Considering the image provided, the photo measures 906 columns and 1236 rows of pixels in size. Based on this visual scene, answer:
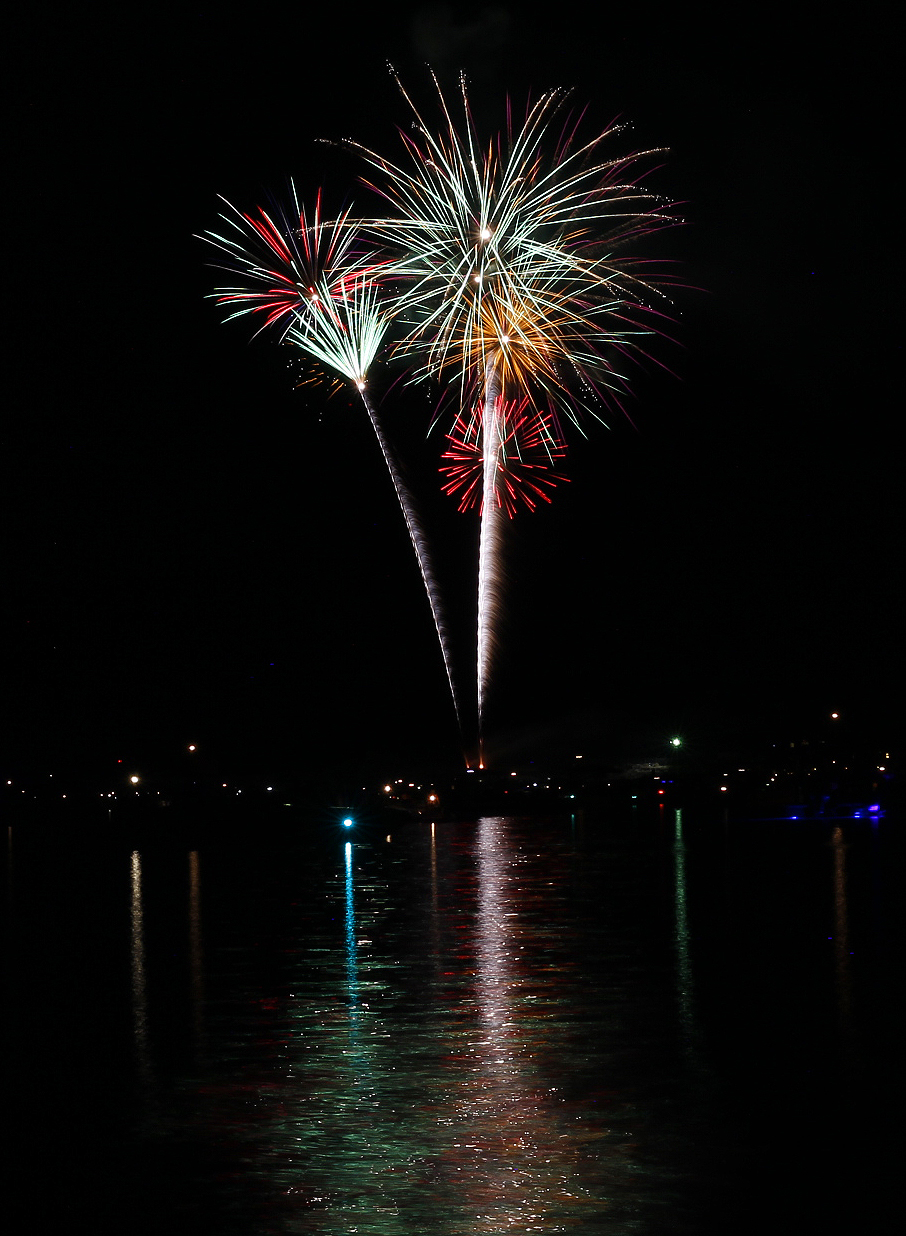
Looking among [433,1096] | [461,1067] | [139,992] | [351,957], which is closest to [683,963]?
[351,957]

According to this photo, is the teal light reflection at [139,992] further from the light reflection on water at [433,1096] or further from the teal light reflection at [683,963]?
the teal light reflection at [683,963]

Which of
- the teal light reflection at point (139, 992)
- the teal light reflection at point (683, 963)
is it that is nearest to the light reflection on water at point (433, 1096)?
the teal light reflection at point (683, 963)

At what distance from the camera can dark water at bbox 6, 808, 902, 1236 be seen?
7.06 m

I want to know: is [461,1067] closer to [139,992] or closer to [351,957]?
[139,992]

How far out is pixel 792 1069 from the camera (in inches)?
396

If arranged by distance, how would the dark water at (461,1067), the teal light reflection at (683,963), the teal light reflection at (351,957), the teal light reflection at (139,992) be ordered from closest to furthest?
the dark water at (461,1067)
the teal light reflection at (139,992)
the teal light reflection at (683,963)
the teal light reflection at (351,957)

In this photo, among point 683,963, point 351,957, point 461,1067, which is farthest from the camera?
point 351,957

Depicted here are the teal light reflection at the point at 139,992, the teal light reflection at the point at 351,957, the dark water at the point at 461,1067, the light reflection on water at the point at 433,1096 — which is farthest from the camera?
the teal light reflection at the point at 351,957

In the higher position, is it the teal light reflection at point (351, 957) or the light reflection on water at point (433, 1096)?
the light reflection on water at point (433, 1096)

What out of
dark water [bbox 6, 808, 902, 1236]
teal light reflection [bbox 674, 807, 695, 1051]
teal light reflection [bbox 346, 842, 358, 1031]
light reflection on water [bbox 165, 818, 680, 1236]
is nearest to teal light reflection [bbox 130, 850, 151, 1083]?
dark water [bbox 6, 808, 902, 1236]

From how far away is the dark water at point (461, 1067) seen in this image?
23.2 feet

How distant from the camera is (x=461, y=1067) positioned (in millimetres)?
10203

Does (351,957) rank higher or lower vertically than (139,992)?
lower

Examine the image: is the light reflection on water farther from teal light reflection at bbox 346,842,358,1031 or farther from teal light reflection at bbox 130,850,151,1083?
teal light reflection at bbox 130,850,151,1083
